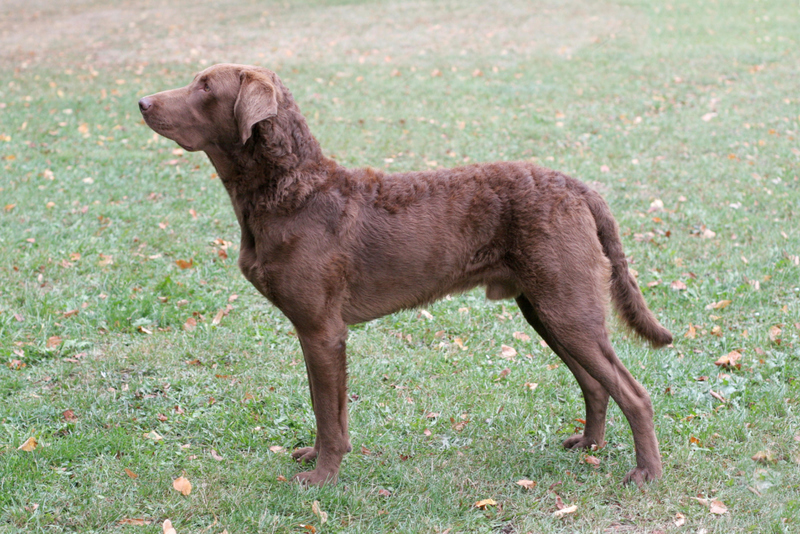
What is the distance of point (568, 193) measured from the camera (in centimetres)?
351

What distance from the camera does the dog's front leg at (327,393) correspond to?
3416 mm

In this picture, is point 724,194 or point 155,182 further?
point 155,182

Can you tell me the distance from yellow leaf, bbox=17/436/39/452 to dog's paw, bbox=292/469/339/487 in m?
1.39

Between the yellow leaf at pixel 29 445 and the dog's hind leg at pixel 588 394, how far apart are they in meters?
2.64

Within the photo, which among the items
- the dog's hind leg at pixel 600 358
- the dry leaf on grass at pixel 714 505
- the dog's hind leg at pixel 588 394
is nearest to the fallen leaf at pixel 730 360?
the dog's hind leg at pixel 588 394

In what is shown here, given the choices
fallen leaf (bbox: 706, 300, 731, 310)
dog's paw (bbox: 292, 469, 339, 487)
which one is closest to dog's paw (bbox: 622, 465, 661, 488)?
dog's paw (bbox: 292, 469, 339, 487)

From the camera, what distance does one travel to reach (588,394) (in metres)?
3.84

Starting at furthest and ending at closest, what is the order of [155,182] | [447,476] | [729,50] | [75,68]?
[729,50]
[75,68]
[155,182]
[447,476]

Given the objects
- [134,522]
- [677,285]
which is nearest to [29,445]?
[134,522]

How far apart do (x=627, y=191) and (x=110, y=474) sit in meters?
6.06

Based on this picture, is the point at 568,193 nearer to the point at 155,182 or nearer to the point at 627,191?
the point at 627,191

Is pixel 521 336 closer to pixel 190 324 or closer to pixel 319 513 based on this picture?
pixel 319 513

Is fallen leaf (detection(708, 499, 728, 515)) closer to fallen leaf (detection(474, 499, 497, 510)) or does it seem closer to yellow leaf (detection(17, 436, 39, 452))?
fallen leaf (detection(474, 499, 497, 510))

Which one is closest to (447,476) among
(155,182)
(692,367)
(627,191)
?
(692,367)
